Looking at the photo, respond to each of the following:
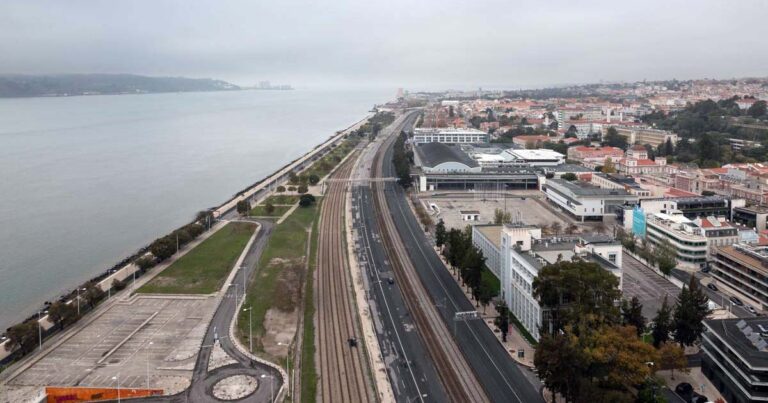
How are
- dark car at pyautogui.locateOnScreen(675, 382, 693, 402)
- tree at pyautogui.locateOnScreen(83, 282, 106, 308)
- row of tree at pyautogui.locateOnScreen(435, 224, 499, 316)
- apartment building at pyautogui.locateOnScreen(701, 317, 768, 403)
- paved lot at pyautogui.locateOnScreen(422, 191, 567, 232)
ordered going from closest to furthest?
1. apartment building at pyautogui.locateOnScreen(701, 317, 768, 403)
2. dark car at pyautogui.locateOnScreen(675, 382, 693, 402)
3. row of tree at pyautogui.locateOnScreen(435, 224, 499, 316)
4. tree at pyautogui.locateOnScreen(83, 282, 106, 308)
5. paved lot at pyautogui.locateOnScreen(422, 191, 567, 232)

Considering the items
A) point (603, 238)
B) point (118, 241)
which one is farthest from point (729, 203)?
point (118, 241)

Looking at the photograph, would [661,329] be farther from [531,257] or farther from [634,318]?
[531,257]

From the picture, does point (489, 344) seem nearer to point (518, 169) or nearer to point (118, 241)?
point (118, 241)

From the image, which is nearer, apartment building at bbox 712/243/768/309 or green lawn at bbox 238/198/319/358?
green lawn at bbox 238/198/319/358

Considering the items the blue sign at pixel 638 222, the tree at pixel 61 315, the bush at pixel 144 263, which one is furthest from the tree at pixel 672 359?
the bush at pixel 144 263

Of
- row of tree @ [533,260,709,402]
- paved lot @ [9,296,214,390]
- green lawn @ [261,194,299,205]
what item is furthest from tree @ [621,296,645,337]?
green lawn @ [261,194,299,205]

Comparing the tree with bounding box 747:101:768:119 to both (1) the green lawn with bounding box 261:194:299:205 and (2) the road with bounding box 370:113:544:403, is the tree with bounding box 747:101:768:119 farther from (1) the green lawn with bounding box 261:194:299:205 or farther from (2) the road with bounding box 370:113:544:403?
(1) the green lawn with bounding box 261:194:299:205

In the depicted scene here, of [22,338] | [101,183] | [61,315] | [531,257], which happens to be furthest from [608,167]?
[22,338]
